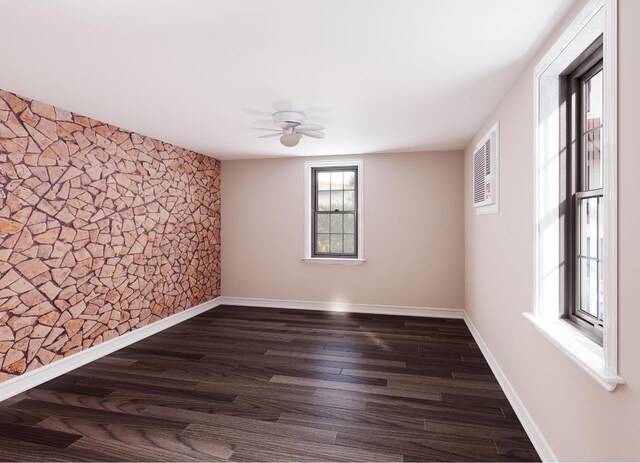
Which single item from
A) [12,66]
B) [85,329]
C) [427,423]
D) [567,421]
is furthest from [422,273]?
[12,66]

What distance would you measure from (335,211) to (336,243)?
1.66 feet

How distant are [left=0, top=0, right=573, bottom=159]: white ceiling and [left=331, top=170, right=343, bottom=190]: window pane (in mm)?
1940

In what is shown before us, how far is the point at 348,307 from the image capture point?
5.42 meters

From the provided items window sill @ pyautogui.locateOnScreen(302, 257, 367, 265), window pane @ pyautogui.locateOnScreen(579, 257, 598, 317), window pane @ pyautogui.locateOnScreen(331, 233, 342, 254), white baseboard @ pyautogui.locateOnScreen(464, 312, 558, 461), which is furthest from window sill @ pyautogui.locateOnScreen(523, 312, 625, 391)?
window pane @ pyautogui.locateOnScreen(331, 233, 342, 254)

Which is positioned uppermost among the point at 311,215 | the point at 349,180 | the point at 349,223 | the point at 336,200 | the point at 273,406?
the point at 349,180

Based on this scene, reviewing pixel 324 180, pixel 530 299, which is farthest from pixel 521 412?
pixel 324 180

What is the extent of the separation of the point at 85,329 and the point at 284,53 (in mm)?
3156

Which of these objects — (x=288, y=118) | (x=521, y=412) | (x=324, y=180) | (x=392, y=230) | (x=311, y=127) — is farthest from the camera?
(x=324, y=180)

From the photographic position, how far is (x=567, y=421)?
1742 millimetres

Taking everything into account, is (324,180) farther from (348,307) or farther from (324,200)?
(348,307)

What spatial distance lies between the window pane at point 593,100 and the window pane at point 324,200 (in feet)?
13.0

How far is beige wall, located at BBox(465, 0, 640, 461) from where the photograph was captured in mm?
1242

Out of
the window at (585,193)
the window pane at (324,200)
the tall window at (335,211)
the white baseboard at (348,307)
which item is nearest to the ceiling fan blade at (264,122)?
the tall window at (335,211)

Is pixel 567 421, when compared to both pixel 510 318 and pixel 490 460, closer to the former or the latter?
pixel 490 460
